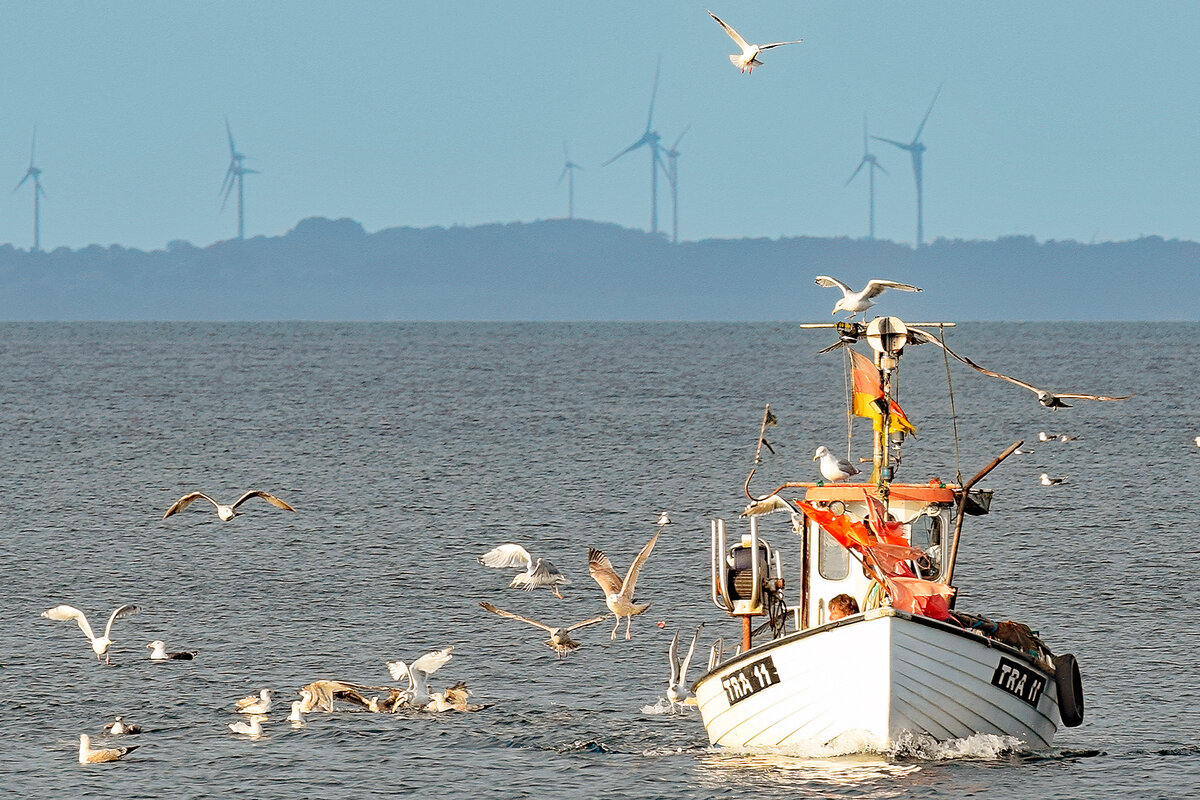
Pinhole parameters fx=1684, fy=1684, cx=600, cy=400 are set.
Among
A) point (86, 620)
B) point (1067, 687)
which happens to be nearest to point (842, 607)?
point (1067, 687)

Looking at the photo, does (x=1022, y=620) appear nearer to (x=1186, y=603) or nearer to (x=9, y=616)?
(x=1186, y=603)

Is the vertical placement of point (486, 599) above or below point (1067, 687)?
below

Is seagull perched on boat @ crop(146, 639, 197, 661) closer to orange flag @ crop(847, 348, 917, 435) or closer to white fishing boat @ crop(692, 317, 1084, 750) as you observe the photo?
white fishing boat @ crop(692, 317, 1084, 750)

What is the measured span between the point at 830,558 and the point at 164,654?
19104 mm

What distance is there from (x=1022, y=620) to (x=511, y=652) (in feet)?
50.0

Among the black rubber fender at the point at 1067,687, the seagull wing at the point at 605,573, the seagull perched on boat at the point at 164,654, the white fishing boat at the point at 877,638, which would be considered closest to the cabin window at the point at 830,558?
the white fishing boat at the point at 877,638

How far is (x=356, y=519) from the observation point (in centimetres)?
7325

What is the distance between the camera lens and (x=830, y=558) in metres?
31.8

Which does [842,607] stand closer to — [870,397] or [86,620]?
[870,397]

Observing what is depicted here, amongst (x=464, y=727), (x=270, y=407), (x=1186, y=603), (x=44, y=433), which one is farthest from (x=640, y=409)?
(x=464, y=727)

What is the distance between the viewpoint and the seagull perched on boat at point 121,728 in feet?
115

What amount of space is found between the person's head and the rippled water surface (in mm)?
2060

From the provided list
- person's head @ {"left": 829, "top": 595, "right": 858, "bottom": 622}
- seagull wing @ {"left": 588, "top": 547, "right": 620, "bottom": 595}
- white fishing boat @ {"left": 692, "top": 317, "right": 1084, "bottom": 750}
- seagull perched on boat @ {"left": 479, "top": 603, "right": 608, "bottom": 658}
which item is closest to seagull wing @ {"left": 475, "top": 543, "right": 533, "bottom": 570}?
seagull perched on boat @ {"left": 479, "top": 603, "right": 608, "bottom": 658}

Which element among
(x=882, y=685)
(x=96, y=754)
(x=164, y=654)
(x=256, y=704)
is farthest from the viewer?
(x=164, y=654)
